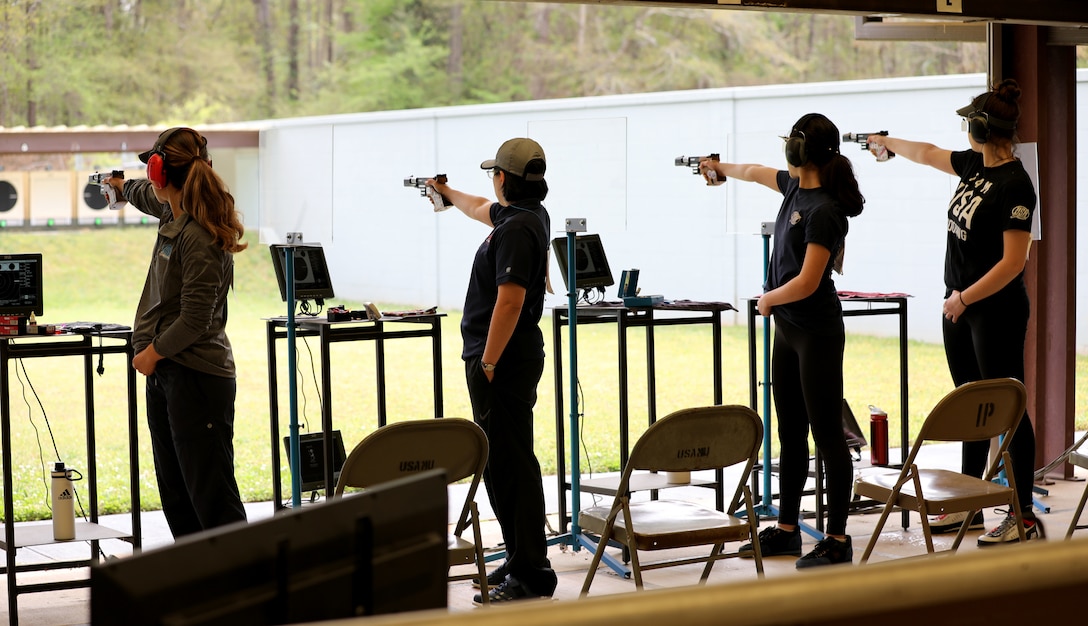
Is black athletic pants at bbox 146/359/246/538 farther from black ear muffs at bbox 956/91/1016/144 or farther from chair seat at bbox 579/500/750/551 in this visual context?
black ear muffs at bbox 956/91/1016/144

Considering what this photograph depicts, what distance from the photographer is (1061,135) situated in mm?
5664

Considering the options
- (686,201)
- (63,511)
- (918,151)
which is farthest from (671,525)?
→ (686,201)

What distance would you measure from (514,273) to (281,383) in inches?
288

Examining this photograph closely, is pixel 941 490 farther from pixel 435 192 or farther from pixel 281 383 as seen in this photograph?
pixel 281 383

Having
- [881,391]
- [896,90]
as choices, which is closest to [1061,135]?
[881,391]

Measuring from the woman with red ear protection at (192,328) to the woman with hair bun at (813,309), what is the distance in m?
1.87

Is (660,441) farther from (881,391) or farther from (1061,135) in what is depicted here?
(881,391)

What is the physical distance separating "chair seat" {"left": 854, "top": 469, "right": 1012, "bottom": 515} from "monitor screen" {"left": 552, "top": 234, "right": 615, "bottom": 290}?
1.24 meters

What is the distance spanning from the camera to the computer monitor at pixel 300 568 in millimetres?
1095

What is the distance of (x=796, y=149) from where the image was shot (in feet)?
13.6

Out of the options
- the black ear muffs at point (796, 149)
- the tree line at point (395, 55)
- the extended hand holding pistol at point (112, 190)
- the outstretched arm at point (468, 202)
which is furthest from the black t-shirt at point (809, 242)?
the tree line at point (395, 55)

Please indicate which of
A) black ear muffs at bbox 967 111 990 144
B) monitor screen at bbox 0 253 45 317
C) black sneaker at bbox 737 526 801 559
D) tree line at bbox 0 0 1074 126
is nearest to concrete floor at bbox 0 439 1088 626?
black sneaker at bbox 737 526 801 559

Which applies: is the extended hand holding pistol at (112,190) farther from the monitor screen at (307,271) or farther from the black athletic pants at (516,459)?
the black athletic pants at (516,459)

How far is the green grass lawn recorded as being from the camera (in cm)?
746
